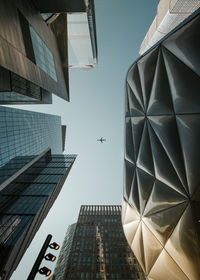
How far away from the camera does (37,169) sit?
Result: 143 feet

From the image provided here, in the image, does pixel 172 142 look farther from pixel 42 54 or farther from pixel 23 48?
pixel 42 54

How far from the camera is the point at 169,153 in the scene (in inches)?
201

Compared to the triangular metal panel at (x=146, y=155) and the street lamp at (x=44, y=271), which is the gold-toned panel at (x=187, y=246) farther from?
the street lamp at (x=44, y=271)

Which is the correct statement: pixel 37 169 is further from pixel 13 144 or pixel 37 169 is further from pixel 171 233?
pixel 171 233

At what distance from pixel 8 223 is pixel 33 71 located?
26.4m

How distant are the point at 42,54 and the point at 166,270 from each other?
82.5ft

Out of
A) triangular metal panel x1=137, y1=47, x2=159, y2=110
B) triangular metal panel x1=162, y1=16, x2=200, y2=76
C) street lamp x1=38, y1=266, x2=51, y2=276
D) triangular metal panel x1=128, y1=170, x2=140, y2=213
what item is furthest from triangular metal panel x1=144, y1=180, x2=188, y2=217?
street lamp x1=38, y1=266, x2=51, y2=276

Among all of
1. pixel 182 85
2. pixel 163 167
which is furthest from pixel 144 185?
pixel 182 85

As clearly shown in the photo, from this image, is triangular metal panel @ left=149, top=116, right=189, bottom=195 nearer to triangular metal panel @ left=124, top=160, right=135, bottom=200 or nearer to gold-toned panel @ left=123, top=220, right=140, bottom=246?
triangular metal panel @ left=124, top=160, right=135, bottom=200

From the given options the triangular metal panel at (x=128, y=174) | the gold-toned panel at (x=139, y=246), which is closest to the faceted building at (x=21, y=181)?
the gold-toned panel at (x=139, y=246)

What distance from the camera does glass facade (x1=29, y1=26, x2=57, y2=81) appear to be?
15680 millimetres

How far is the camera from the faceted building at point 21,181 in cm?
2029

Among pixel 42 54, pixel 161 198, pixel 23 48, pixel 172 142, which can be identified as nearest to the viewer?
pixel 172 142

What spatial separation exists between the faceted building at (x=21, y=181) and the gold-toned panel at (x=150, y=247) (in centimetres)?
1934
